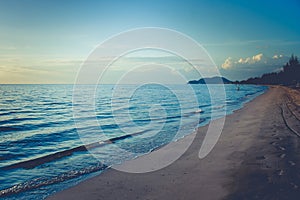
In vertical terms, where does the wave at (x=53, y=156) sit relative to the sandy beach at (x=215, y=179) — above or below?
below

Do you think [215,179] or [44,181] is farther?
[44,181]

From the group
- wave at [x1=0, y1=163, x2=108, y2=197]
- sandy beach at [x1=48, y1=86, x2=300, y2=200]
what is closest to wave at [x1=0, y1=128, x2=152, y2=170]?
wave at [x1=0, y1=163, x2=108, y2=197]

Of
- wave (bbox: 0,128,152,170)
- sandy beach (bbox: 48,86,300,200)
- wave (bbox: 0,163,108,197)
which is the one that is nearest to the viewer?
sandy beach (bbox: 48,86,300,200)

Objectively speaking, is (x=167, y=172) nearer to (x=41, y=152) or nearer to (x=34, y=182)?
(x=34, y=182)

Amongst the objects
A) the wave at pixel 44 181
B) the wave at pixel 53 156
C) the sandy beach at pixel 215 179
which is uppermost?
the sandy beach at pixel 215 179

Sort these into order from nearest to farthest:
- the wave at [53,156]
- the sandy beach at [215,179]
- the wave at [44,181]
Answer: the sandy beach at [215,179] → the wave at [44,181] → the wave at [53,156]


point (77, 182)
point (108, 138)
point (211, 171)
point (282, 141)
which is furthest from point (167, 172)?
point (108, 138)

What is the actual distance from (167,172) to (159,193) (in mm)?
2133

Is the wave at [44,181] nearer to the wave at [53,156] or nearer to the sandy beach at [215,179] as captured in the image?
the sandy beach at [215,179]

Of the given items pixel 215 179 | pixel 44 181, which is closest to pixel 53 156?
pixel 44 181

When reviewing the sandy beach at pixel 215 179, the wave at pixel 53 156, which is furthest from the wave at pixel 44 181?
the wave at pixel 53 156

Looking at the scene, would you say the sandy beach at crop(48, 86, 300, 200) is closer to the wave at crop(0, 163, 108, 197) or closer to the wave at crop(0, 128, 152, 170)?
the wave at crop(0, 163, 108, 197)

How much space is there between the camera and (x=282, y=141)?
41.5 ft

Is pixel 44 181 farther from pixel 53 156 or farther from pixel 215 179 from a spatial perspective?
pixel 215 179
